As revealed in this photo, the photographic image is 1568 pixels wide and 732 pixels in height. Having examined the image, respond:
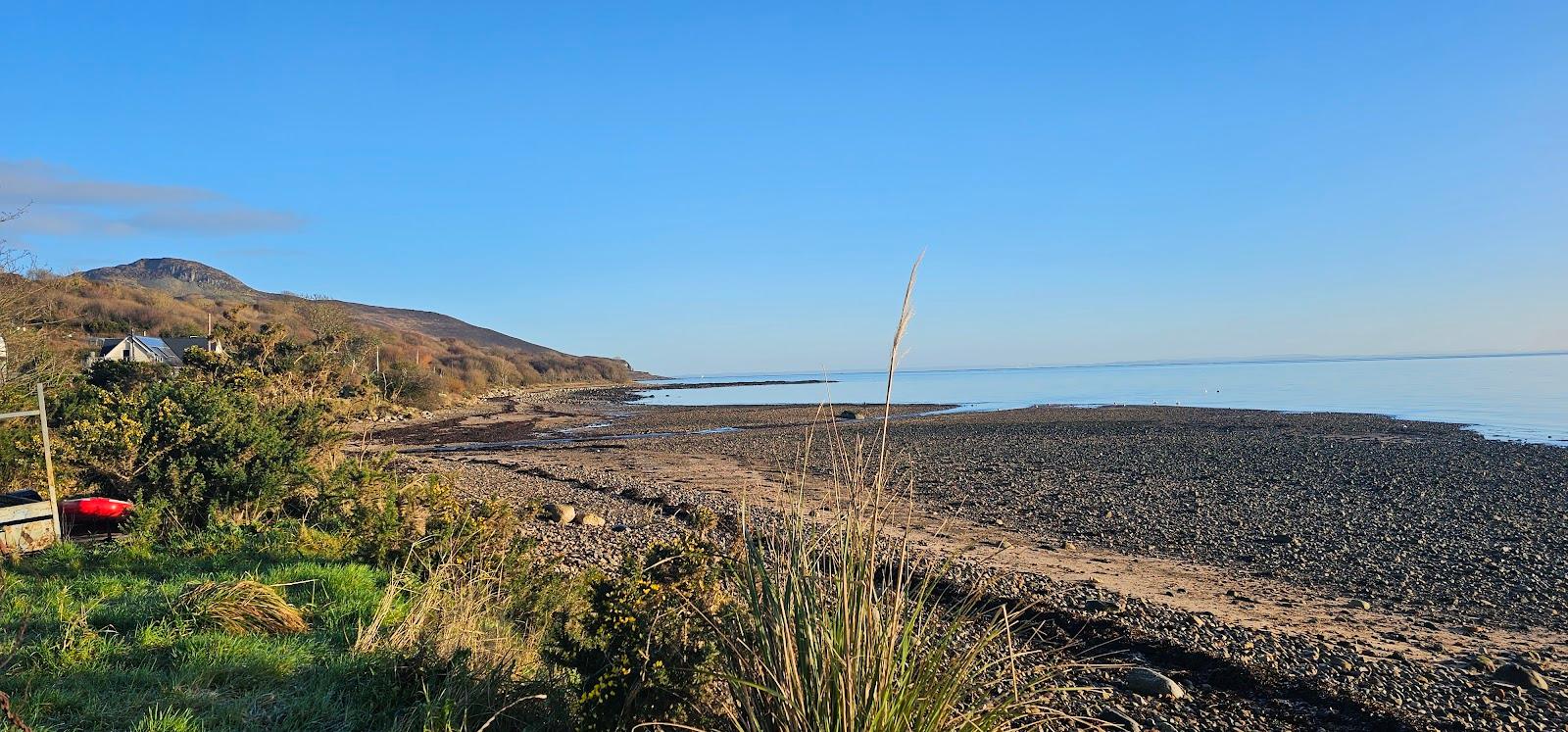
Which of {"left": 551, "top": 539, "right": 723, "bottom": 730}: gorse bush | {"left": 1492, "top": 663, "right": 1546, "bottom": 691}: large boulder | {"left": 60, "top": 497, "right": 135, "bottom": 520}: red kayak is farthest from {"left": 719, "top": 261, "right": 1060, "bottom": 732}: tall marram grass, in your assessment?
{"left": 60, "top": 497, "right": 135, "bottom": 520}: red kayak

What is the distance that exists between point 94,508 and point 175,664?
19.6 ft

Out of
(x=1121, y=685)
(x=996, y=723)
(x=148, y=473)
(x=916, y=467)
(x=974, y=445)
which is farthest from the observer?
(x=974, y=445)

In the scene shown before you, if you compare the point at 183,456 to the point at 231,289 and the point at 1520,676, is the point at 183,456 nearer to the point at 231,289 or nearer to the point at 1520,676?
the point at 1520,676

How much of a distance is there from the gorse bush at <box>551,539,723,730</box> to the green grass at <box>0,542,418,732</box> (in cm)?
105

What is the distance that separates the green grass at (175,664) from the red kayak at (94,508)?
3.02m

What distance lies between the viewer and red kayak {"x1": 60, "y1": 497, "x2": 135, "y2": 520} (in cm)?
857

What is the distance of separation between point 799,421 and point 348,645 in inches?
1205

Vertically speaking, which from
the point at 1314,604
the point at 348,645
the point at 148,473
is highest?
the point at 148,473

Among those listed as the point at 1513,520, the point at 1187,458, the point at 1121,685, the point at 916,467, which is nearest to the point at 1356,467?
the point at 1187,458

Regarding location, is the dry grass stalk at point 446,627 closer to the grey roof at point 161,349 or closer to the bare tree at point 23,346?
the bare tree at point 23,346

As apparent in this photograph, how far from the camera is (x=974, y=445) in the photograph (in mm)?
24047

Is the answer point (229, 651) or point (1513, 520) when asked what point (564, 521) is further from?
point (1513, 520)

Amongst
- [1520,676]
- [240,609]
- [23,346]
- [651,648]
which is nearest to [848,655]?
[651,648]

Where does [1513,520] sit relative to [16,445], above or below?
below
